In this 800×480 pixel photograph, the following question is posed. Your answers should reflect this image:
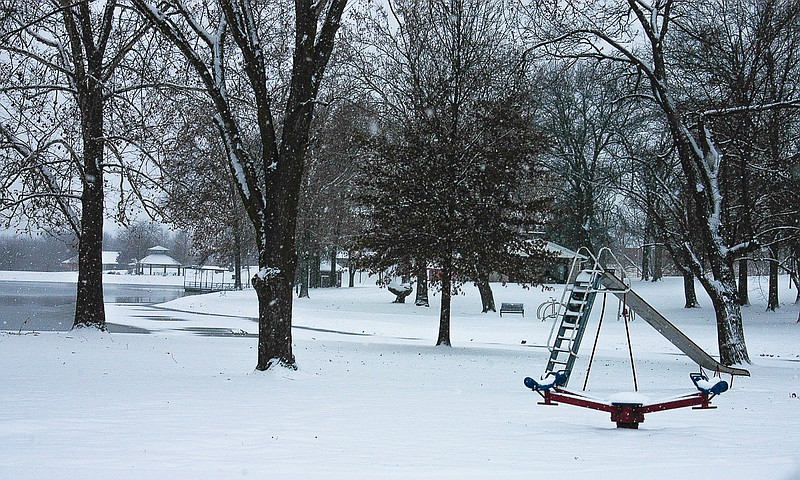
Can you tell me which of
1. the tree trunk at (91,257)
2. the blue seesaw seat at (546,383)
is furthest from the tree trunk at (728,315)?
the tree trunk at (91,257)

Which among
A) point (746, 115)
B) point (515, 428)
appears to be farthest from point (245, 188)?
point (746, 115)

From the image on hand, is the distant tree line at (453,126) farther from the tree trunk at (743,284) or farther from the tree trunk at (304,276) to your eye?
the tree trunk at (304,276)

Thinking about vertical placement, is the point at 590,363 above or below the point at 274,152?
below

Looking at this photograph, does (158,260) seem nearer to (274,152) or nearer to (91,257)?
(91,257)

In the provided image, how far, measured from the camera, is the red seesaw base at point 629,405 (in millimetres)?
9555

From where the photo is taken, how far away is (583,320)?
1262 cm

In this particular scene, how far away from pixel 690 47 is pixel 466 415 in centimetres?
1600

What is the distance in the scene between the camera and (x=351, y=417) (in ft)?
32.6

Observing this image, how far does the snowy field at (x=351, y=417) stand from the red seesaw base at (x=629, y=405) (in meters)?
0.17

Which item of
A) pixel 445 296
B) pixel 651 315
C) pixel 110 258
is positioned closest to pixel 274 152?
pixel 651 315

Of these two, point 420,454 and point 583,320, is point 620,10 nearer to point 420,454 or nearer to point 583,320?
point 583,320

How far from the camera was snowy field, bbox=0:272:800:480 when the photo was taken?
6812mm

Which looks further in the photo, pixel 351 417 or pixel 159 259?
pixel 159 259

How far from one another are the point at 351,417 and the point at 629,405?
334 centimetres
